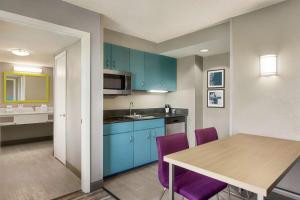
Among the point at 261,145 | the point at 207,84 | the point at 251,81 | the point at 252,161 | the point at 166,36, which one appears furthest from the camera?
the point at 207,84

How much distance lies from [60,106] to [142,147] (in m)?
1.87

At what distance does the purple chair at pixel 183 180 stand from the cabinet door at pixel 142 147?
1.23 meters

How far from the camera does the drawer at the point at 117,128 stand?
2679mm

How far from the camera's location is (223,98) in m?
3.63

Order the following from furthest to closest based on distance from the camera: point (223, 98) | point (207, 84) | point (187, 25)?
point (207, 84) → point (223, 98) → point (187, 25)

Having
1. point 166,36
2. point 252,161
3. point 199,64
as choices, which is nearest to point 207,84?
point 199,64

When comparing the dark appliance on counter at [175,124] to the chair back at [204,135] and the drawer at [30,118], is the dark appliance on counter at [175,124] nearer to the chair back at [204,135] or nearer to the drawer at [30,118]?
the chair back at [204,135]

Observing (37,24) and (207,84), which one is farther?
(207,84)

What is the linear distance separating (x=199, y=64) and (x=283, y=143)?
2.38 metres

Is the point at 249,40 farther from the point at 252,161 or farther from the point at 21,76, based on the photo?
the point at 21,76

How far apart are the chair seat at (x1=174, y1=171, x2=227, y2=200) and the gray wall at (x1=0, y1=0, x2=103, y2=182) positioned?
1.26 m

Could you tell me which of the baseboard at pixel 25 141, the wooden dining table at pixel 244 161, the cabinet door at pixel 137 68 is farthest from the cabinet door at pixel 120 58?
the baseboard at pixel 25 141

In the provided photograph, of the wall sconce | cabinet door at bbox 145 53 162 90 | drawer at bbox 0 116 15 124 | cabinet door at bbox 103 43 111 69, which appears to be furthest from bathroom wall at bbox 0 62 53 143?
the wall sconce

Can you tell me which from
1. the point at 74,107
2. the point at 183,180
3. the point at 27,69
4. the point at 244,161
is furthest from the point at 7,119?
the point at 244,161
